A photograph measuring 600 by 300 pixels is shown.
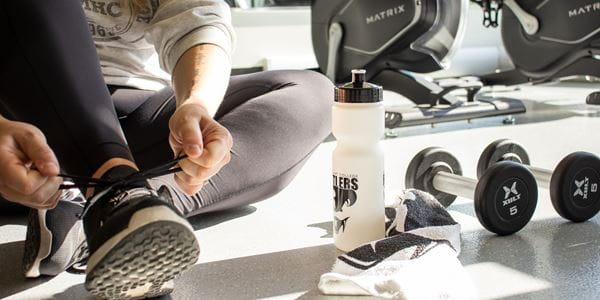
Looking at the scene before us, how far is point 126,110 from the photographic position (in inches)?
53.6

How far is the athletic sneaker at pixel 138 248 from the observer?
2.30 feet

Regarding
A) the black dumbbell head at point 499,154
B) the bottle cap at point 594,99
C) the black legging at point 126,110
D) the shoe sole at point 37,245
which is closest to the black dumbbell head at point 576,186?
the black dumbbell head at point 499,154

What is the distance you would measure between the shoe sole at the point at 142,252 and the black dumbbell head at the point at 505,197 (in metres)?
0.58

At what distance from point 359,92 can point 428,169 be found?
1.30 feet

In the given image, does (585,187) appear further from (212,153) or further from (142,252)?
(142,252)

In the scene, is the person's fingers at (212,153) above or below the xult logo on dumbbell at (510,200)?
above

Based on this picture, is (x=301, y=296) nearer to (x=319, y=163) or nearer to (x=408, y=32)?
(x=319, y=163)

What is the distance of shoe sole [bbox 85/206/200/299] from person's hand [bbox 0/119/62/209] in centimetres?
10

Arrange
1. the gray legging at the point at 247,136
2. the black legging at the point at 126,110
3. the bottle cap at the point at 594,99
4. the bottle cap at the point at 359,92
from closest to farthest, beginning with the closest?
the black legging at the point at 126,110 < the bottle cap at the point at 359,92 < the gray legging at the point at 247,136 < the bottle cap at the point at 594,99

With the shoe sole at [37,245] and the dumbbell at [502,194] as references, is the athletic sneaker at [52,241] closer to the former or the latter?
the shoe sole at [37,245]

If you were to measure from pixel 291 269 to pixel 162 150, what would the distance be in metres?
0.38

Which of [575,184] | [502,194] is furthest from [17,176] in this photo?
[575,184]

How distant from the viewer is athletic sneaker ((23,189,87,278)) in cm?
105

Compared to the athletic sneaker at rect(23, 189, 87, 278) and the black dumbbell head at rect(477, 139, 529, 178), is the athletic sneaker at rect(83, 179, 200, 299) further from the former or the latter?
the black dumbbell head at rect(477, 139, 529, 178)
